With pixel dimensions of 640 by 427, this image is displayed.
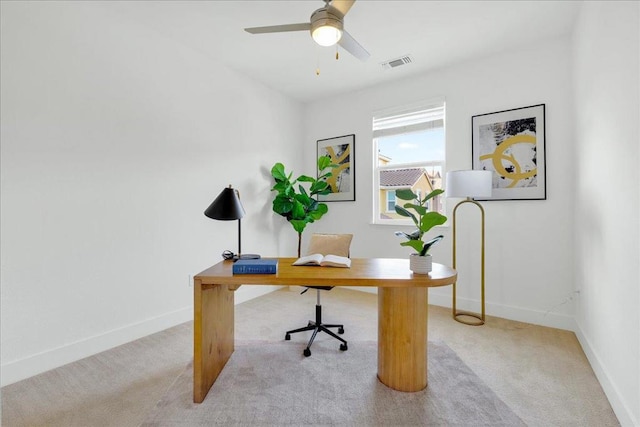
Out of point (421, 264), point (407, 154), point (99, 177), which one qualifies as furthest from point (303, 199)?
point (421, 264)

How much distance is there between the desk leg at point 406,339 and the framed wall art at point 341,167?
263 cm

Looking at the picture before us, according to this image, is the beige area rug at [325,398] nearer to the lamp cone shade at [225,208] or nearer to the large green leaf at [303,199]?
the lamp cone shade at [225,208]

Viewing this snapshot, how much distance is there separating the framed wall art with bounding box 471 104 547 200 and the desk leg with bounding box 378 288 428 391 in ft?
6.60

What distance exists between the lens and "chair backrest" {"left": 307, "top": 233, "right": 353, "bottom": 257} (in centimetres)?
278

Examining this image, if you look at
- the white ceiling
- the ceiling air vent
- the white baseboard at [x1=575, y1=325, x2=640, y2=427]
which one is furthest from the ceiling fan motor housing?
the white baseboard at [x1=575, y1=325, x2=640, y2=427]

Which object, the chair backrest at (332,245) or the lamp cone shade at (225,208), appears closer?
the lamp cone shade at (225,208)

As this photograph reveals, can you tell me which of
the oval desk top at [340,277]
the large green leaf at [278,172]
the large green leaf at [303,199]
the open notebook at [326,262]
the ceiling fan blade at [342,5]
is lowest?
the oval desk top at [340,277]

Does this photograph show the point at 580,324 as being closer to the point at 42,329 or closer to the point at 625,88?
the point at 625,88

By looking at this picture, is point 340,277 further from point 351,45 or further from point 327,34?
point 351,45

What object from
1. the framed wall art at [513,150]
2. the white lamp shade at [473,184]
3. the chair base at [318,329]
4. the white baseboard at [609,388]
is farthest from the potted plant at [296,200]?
the white baseboard at [609,388]

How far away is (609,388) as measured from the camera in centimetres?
179

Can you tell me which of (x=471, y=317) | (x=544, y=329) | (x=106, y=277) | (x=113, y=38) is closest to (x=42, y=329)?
(x=106, y=277)

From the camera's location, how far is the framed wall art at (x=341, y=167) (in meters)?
4.42

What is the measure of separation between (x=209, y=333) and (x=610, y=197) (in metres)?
2.68
